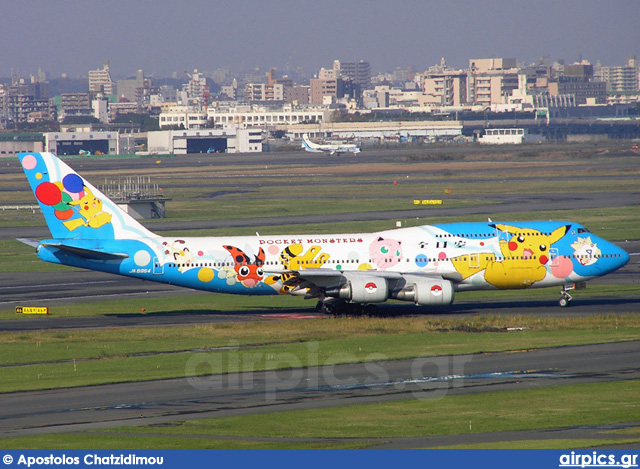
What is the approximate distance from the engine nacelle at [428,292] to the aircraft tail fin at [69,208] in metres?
17.0

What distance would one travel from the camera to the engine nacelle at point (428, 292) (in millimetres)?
55000

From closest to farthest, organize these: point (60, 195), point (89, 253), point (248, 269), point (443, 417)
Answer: point (443, 417), point (89, 253), point (248, 269), point (60, 195)

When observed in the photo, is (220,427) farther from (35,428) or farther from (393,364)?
(393,364)

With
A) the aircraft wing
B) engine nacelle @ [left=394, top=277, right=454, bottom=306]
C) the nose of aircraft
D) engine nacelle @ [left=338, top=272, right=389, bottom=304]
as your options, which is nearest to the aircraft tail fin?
the aircraft wing

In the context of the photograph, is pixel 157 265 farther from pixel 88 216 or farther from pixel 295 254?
pixel 295 254

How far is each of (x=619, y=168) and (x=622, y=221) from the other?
251 feet

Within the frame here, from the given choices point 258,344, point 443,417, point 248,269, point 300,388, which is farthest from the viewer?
point 248,269

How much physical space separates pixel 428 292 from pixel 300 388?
18.5 m

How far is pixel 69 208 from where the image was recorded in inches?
2281

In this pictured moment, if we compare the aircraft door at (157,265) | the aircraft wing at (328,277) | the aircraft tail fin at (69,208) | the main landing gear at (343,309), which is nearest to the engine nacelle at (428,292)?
the aircraft wing at (328,277)

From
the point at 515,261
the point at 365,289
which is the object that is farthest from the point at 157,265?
the point at 515,261

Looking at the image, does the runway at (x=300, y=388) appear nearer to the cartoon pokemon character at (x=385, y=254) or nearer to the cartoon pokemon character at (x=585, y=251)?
the cartoon pokemon character at (x=585, y=251)

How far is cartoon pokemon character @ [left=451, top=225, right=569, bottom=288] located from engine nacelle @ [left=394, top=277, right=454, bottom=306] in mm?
2425

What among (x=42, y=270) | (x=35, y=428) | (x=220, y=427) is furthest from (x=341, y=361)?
(x=42, y=270)
